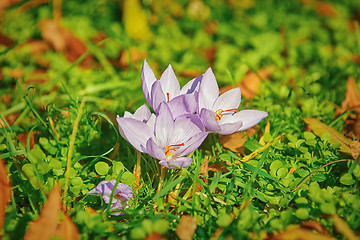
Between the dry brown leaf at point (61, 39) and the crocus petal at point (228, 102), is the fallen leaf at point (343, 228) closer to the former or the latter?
the crocus petal at point (228, 102)

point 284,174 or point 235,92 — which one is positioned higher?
point 235,92

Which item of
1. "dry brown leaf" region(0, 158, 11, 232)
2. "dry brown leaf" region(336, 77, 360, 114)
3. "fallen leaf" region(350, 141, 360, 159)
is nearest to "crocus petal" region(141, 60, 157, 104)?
"dry brown leaf" region(0, 158, 11, 232)

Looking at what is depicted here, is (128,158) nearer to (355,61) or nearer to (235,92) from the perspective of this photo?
(235,92)

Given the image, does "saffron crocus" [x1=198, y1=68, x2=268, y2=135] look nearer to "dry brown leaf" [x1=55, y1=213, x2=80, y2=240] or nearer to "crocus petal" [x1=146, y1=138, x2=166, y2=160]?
"crocus petal" [x1=146, y1=138, x2=166, y2=160]

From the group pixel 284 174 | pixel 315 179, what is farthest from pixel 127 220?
pixel 315 179

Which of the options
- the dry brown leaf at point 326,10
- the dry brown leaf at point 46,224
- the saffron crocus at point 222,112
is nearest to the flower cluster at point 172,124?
the saffron crocus at point 222,112

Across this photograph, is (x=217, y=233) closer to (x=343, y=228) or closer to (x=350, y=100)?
(x=343, y=228)
